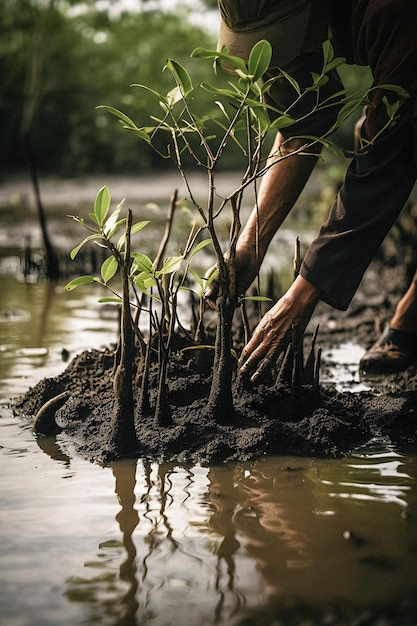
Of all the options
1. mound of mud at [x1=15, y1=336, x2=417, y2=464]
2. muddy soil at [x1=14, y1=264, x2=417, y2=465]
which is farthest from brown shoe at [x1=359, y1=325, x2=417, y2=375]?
mound of mud at [x1=15, y1=336, x2=417, y2=464]

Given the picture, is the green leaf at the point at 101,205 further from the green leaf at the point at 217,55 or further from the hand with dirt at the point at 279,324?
the hand with dirt at the point at 279,324

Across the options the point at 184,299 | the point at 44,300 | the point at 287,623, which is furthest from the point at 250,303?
the point at 287,623

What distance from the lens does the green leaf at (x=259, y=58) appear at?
230cm

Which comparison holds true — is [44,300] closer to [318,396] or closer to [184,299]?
[184,299]

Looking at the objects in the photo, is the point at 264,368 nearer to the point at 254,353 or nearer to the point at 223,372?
the point at 254,353

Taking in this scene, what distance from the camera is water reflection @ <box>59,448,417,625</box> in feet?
5.51

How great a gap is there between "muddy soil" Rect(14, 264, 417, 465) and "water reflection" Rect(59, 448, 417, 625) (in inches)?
3.3

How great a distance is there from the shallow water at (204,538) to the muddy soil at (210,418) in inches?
2.7

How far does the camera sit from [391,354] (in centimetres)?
365

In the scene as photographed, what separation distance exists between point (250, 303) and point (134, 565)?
333 centimetres

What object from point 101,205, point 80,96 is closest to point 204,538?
point 101,205

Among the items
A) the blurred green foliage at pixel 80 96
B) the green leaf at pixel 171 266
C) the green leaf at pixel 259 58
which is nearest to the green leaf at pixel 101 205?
the green leaf at pixel 171 266

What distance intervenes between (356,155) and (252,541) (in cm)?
131

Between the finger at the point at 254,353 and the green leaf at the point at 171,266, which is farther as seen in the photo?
the finger at the point at 254,353
